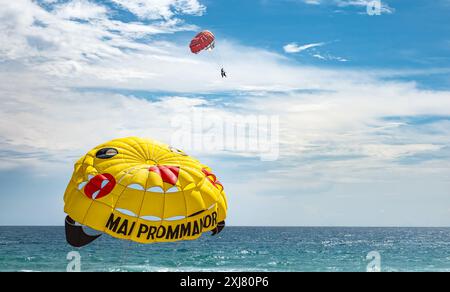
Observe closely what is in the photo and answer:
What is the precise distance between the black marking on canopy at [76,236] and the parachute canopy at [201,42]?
1110 centimetres

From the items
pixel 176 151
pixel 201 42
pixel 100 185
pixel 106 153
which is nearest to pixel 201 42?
pixel 201 42

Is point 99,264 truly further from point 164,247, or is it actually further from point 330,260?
point 330,260

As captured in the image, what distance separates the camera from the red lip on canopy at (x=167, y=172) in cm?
1407

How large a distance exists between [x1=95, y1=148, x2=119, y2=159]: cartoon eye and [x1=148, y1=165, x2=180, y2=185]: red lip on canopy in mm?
1369

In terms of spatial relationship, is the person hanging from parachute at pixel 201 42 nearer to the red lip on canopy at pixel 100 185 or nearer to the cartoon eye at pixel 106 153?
the cartoon eye at pixel 106 153

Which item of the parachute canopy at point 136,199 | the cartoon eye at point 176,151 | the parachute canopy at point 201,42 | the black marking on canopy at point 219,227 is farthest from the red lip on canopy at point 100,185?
the parachute canopy at point 201,42

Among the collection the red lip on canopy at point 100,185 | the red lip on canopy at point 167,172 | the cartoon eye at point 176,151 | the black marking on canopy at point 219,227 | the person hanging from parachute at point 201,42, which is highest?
the person hanging from parachute at point 201,42

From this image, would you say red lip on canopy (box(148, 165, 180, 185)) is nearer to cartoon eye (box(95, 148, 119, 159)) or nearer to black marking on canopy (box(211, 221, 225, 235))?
cartoon eye (box(95, 148, 119, 159))

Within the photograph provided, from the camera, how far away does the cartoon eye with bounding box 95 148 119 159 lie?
582 inches

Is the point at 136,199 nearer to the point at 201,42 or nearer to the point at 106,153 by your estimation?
the point at 106,153

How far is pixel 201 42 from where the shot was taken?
2317cm

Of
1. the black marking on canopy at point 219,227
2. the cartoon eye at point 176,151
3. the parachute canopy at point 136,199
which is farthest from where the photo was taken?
the cartoon eye at point 176,151

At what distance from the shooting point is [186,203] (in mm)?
Result: 14117
